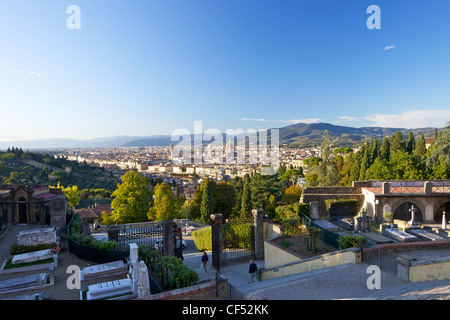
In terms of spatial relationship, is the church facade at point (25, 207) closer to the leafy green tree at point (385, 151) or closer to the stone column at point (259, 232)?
the stone column at point (259, 232)

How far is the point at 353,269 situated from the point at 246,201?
17334mm

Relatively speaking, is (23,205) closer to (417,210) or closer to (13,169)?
(417,210)

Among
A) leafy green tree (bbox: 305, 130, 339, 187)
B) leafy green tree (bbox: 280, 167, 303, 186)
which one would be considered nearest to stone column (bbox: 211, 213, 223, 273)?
leafy green tree (bbox: 305, 130, 339, 187)

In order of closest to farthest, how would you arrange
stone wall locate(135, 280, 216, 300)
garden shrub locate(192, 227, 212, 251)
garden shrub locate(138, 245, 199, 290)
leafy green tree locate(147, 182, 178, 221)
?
stone wall locate(135, 280, 216, 300), garden shrub locate(138, 245, 199, 290), garden shrub locate(192, 227, 212, 251), leafy green tree locate(147, 182, 178, 221)

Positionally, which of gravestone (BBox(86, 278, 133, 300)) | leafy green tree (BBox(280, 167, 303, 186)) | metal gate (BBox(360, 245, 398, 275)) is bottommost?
leafy green tree (BBox(280, 167, 303, 186))

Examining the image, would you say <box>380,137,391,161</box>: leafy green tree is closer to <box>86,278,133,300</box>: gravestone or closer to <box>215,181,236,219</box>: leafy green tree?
<box>215,181,236,219</box>: leafy green tree

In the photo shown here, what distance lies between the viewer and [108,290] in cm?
682

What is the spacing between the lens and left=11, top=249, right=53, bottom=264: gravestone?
9.20 metres

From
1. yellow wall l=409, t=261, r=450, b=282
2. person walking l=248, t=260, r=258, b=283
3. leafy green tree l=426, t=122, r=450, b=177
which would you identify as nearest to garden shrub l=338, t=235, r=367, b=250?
yellow wall l=409, t=261, r=450, b=282

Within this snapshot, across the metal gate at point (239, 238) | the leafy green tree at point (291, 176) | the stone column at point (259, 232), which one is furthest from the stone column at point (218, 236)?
the leafy green tree at point (291, 176)

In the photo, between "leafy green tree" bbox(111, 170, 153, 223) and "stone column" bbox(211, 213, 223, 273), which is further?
"leafy green tree" bbox(111, 170, 153, 223)

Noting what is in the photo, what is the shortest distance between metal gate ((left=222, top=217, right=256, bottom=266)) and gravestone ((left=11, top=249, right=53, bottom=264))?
712 centimetres

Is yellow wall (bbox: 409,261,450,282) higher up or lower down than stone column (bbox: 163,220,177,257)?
higher up

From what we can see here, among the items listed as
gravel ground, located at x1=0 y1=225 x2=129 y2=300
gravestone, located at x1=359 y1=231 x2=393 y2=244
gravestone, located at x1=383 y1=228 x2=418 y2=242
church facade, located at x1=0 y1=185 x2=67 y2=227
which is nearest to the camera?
gravel ground, located at x1=0 y1=225 x2=129 y2=300
